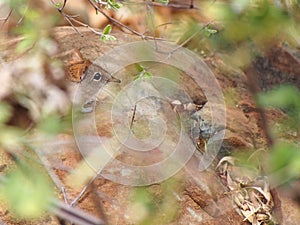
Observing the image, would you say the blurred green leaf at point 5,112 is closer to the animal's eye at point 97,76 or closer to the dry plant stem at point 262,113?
the animal's eye at point 97,76

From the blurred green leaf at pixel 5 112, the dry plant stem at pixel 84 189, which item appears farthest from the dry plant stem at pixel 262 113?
the blurred green leaf at pixel 5 112

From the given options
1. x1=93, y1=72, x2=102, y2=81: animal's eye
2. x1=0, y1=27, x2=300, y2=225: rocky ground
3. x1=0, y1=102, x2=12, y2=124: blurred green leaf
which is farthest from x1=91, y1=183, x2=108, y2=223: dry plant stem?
x1=93, y1=72, x2=102, y2=81: animal's eye

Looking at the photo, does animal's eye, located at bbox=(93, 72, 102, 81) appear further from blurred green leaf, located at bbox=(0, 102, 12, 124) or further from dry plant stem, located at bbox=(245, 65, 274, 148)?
dry plant stem, located at bbox=(245, 65, 274, 148)

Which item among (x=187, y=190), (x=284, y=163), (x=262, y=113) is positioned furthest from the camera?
(x=187, y=190)

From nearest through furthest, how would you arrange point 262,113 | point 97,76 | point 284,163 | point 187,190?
point 284,163, point 262,113, point 187,190, point 97,76

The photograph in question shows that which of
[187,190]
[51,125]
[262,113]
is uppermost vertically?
[262,113]

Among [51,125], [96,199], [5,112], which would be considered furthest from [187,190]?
[5,112]

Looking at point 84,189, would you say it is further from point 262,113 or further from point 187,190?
point 262,113

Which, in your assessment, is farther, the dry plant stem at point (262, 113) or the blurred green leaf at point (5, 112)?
the blurred green leaf at point (5, 112)

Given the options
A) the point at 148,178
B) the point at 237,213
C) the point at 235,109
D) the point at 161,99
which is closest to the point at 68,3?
the point at 161,99

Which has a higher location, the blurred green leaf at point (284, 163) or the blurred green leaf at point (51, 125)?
the blurred green leaf at point (284, 163)

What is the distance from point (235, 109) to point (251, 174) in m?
0.33

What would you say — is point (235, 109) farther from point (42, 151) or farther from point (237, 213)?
point (42, 151)

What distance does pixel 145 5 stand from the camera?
1827 millimetres
